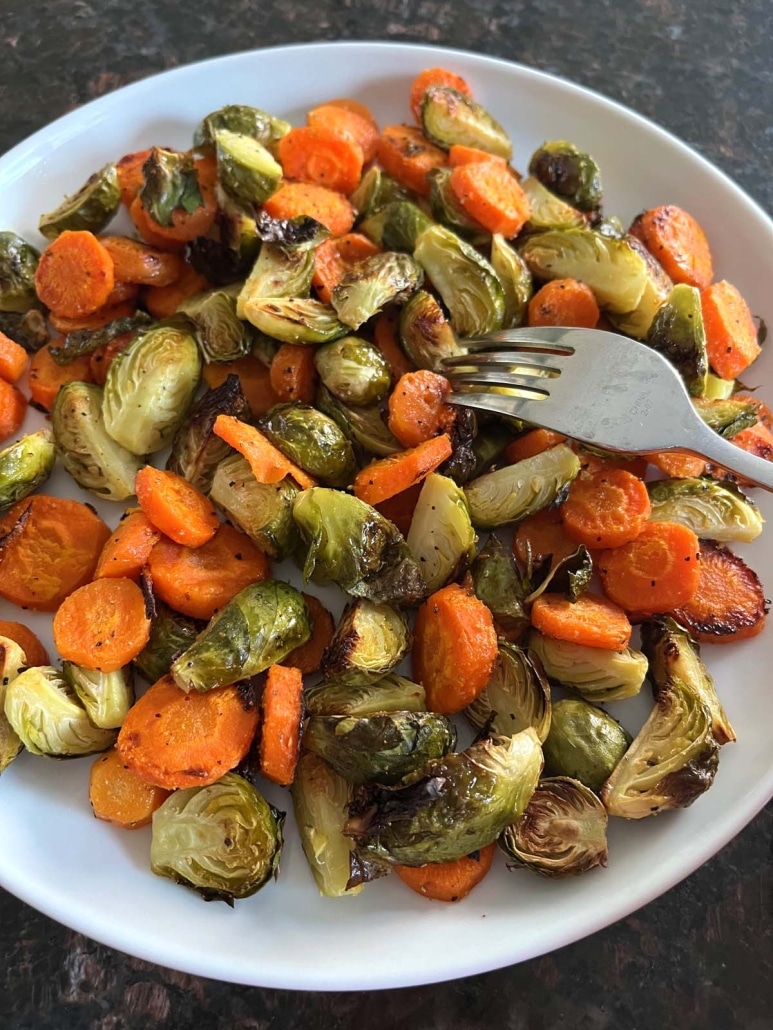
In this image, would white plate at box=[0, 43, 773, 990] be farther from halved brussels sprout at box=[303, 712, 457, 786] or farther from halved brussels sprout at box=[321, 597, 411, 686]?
halved brussels sprout at box=[321, 597, 411, 686]

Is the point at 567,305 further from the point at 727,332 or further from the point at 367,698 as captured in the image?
the point at 367,698

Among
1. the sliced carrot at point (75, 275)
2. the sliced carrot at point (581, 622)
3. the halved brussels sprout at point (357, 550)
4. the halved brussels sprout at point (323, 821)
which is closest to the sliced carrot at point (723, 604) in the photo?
the sliced carrot at point (581, 622)

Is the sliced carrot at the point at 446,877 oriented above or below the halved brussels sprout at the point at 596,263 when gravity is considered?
below

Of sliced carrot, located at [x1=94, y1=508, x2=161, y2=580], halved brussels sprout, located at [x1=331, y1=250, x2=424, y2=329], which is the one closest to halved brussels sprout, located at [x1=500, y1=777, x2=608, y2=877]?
sliced carrot, located at [x1=94, y1=508, x2=161, y2=580]

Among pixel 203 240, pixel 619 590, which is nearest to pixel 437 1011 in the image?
pixel 619 590

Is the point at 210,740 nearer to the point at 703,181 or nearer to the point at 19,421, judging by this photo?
the point at 19,421

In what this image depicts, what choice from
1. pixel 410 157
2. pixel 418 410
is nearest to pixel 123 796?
pixel 418 410

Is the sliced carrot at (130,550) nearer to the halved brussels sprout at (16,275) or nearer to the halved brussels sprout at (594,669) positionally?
the halved brussels sprout at (16,275)
